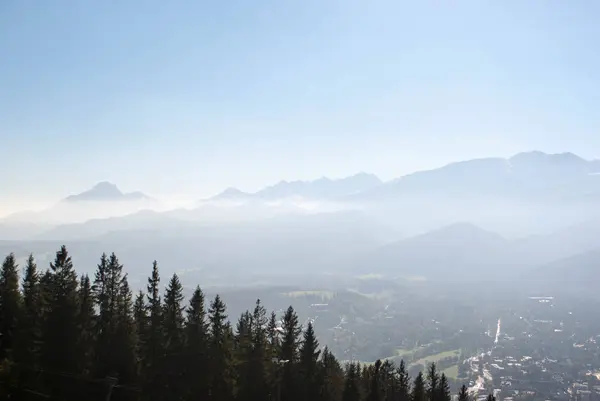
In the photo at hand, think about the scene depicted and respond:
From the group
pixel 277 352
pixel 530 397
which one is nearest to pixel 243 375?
pixel 277 352

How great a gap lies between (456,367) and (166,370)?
157m

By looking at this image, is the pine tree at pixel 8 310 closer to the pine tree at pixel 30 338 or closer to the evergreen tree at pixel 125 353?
the pine tree at pixel 30 338

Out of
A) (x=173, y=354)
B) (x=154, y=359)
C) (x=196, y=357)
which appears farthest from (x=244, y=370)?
(x=154, y=359)

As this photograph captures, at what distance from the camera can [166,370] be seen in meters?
38.8

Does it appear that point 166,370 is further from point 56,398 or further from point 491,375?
point 491,375

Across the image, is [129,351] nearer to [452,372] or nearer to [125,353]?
[125,353]

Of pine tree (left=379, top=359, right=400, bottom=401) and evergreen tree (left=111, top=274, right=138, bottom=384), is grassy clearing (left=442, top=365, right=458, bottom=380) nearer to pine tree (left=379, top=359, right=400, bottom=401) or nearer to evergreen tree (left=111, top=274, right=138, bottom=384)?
pine tree (left=379, top=359, right=400, bottom=401)

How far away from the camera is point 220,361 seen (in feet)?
135

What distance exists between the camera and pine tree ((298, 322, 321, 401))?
4478cm

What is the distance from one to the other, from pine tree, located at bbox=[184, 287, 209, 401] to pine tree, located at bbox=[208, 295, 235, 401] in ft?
2.01

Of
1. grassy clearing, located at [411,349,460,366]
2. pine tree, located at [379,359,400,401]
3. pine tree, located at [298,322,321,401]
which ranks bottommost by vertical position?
grassy clearing, located at [411,349,460,366]

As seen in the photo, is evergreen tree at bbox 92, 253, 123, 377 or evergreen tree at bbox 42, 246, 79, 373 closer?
evergreen tree at bbox 42, 246, 79, 373

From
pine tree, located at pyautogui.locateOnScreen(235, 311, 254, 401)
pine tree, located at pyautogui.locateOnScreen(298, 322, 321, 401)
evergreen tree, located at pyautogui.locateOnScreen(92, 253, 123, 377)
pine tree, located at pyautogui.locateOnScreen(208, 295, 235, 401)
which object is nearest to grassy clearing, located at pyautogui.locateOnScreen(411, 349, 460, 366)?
pine tree, located at pyautogui.locateOnScreen(298, 322, 321, 401)

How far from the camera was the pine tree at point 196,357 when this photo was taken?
40188 millimetres
